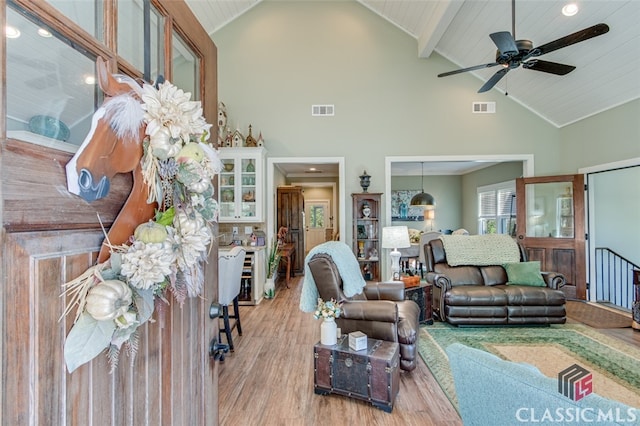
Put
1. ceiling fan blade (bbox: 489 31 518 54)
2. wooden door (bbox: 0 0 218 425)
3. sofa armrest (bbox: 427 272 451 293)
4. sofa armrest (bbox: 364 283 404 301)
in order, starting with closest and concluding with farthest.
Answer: wooden door (bbox: 0 0 218 425), ceiling fan blade (bbox: 489 31 518 54), sofa armrest (bbox: 364 283 404 301), sofa armrest (bbox: 427 272 451 293)

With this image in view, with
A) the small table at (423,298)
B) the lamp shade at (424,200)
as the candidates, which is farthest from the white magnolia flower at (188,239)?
the lamp shade at (424,200)

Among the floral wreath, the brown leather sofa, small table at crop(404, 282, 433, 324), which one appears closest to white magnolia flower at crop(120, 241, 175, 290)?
the floral wreath

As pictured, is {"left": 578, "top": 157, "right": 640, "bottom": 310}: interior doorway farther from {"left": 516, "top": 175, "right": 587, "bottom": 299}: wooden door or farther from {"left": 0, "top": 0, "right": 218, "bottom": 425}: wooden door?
{"left": 0, "top": 0, "right": 218, "bottom": 425}: wooden door

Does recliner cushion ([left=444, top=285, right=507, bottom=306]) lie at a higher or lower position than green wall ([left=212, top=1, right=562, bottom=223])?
lower

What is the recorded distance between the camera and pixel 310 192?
33.9 feet

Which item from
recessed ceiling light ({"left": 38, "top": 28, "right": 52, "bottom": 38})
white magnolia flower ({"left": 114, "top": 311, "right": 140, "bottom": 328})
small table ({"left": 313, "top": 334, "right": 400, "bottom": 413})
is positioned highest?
recessed ceiling light ({"left": 38, "top": 28, "right": 52, "bottom": 38})

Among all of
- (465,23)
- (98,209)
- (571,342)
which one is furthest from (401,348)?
(465,23)

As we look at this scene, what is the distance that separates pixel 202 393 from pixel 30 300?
2.65ft

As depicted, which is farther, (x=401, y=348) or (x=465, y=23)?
(x=465, y=23)

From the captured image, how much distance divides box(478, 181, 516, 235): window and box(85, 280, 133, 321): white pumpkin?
24.8 ft

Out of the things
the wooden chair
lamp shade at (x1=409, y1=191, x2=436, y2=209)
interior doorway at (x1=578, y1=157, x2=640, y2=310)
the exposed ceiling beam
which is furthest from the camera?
lamp shade at (x1=409, y1=191, x2=436, y2=209)

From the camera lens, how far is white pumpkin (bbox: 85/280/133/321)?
0.56 meters

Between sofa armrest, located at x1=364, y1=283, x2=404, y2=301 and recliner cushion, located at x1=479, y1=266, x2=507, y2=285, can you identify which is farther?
recliner cushion, located at x1=479, y1=266, x2=507, y2=285

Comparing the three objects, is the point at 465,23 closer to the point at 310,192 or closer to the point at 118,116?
the point at 118,116
